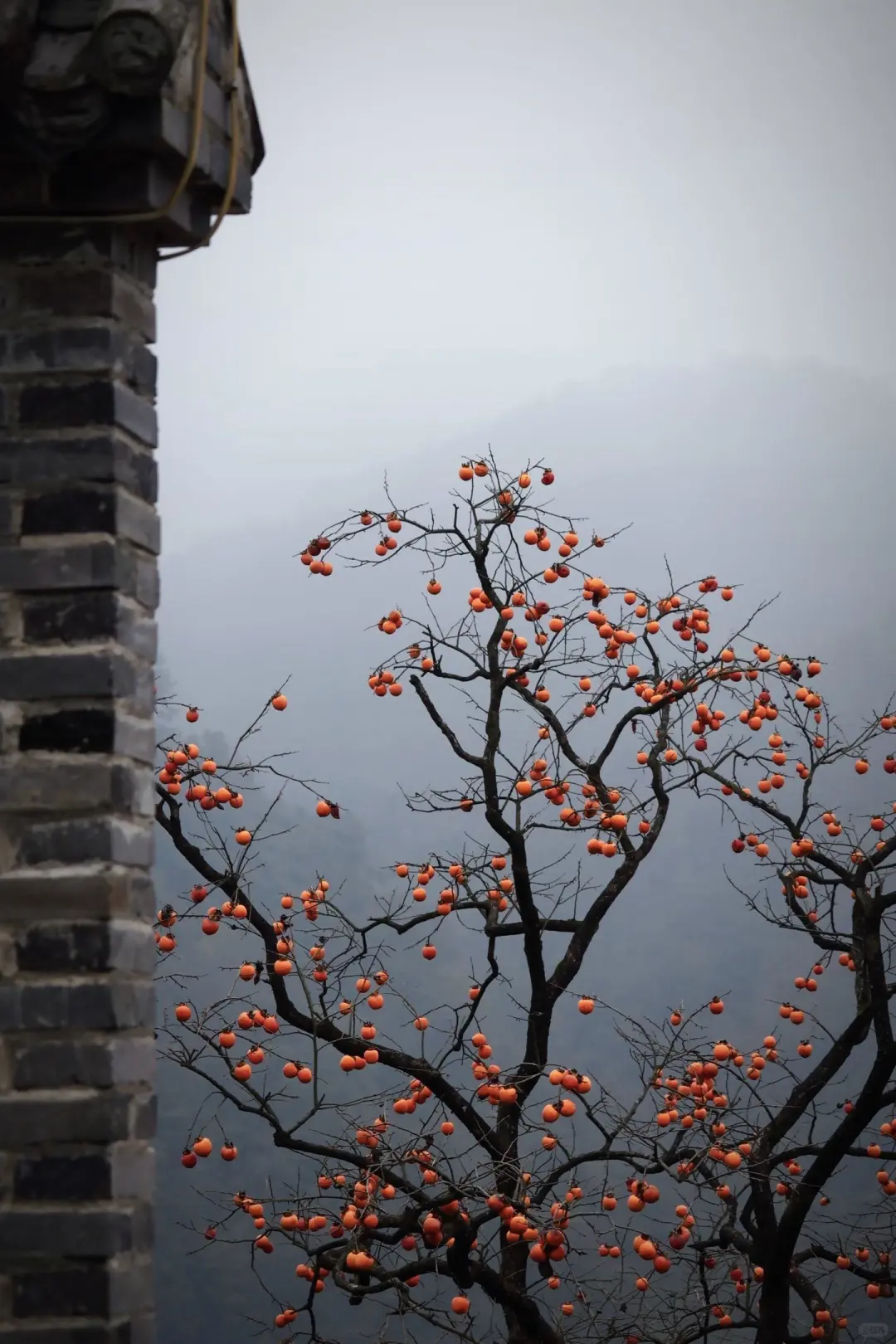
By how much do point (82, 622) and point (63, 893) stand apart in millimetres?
465

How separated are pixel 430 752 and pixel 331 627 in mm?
8822

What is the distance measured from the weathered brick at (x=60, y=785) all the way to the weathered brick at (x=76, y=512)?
1.32ft

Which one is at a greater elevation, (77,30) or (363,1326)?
(77,30)

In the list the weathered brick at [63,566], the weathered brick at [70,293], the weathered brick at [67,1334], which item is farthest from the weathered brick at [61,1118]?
the weathered brick at [70,293]

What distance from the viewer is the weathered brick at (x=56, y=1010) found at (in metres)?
2.45

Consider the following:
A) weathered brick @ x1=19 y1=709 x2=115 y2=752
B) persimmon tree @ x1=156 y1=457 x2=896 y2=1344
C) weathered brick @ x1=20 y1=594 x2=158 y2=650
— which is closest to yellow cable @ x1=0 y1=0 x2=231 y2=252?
weathered brick @ x1=20 y1=594 x2=158 y2=650

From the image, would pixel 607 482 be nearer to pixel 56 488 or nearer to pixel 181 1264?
pixel 181 1264

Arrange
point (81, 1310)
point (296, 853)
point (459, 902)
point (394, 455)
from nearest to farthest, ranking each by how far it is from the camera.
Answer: point (81, 1310) < point (459, 902) < point (296, 853) < point (394, 455)

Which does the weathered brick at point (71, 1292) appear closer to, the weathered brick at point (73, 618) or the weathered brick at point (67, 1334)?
the weathered brick at point (67, 1334)

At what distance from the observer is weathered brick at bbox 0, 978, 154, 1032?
2.45 metres

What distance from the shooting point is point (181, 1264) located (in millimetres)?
24875

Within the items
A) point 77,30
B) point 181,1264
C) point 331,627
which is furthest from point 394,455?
point 77,30

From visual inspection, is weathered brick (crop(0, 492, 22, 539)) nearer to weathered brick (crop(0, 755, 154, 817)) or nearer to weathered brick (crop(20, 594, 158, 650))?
weathered brick (crop(20, 594, 158, 650))

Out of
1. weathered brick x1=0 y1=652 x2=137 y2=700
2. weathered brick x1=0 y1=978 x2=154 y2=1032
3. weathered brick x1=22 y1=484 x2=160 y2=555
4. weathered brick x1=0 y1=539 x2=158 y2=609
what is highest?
weathered brick x1=22 y1=484 x2=160 y2=555
